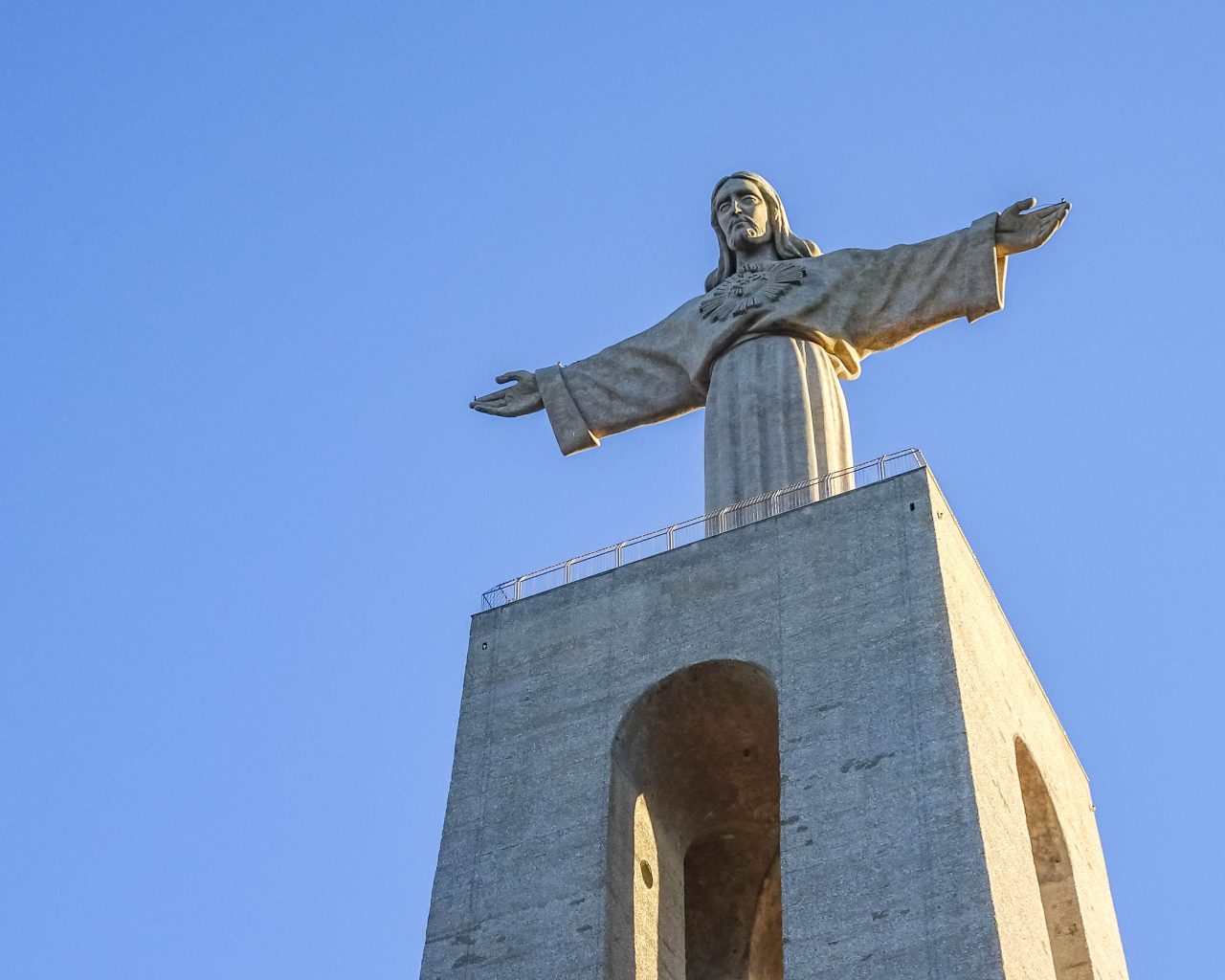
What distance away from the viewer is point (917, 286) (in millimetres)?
22438

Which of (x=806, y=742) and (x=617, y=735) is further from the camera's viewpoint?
(x=617, y=735)

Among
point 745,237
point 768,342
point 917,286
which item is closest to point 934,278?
point 917,286

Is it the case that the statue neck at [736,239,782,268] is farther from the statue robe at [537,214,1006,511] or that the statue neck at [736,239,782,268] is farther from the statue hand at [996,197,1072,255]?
the statue hand at [996,197,1072,255]

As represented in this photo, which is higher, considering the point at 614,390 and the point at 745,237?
the point at 745,237

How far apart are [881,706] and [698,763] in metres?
2.90

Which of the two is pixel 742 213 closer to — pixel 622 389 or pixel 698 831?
pixel 622 389

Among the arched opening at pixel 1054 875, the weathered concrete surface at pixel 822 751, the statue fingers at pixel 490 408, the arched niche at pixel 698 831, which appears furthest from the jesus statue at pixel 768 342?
the arched opening at pixel 1054 875

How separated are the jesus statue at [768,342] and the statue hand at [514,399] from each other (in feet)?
0.06

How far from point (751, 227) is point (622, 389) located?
254 centimetres

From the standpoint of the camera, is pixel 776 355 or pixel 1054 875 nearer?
pixel 1054 875

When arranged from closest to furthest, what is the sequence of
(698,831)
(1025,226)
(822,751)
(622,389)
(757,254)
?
(822,751) → (698,831) → (1025,226) → (622,389) → (757,254)

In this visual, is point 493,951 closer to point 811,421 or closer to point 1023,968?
point 1023,968

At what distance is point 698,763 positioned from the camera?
62.9ft

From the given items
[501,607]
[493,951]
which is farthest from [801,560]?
[493,951]
